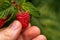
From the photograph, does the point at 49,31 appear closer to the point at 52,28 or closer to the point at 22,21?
the point at 52,28

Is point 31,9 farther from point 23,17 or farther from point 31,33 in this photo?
point 31,33

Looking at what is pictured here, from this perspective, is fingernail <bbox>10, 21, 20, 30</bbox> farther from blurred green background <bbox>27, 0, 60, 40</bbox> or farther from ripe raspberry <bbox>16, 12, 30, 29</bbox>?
blurred green background <bbox>27, 0, 60, 40</bbox>

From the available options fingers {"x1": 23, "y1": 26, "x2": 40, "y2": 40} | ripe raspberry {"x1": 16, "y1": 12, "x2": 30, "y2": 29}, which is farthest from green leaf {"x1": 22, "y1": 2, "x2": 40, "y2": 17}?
fingers {"x1": 23, "y1": 26, "x2": 40, "y2": 40}

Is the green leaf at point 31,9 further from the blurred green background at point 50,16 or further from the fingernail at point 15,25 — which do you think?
the blurred green background at point 50,16

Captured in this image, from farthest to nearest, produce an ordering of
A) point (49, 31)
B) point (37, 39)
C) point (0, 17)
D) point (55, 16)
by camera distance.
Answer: point (55, 16), point (49, 31), point (37, 39), point (0, 17)

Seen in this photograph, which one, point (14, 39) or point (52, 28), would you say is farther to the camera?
point (52, 28)

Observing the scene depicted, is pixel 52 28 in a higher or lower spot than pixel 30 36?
lower

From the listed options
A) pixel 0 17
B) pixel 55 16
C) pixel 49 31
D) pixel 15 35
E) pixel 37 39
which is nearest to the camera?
pixel 0 17

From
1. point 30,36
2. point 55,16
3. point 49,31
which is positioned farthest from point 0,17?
point 55,16

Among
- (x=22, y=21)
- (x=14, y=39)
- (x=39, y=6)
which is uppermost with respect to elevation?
(x=22, y=21)
